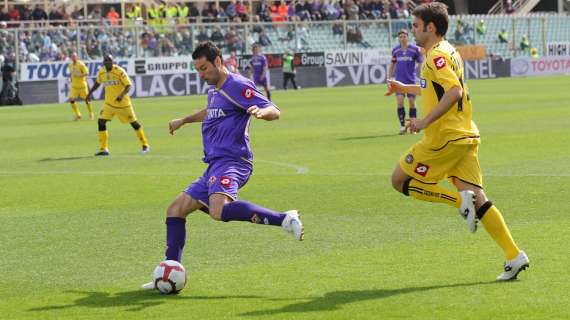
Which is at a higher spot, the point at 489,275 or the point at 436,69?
the point at 436,69

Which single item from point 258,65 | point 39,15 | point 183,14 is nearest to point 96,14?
point 39,15

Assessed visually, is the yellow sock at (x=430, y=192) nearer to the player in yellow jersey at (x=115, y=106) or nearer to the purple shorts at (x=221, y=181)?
the purple shorts at (x=221, y=181)

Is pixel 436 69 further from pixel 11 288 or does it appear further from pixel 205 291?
pixel 11 288

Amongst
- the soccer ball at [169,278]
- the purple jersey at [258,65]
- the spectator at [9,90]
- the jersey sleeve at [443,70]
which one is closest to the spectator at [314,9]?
the purple jersey at [258,65]

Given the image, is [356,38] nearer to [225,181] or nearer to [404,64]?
[404,64]

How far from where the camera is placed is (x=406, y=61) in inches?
1014

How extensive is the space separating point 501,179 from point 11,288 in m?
8.72

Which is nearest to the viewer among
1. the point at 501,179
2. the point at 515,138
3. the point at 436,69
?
the point at 436,69

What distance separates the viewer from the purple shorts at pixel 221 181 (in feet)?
28.8

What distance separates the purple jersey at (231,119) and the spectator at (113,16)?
42984 millimetres

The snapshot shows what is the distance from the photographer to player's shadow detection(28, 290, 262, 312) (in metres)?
8.22

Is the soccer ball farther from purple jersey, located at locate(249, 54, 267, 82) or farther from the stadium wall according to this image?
the stadium wall

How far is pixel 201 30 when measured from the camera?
170 feet

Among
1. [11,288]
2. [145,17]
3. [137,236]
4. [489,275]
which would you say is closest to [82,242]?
[137,236]
